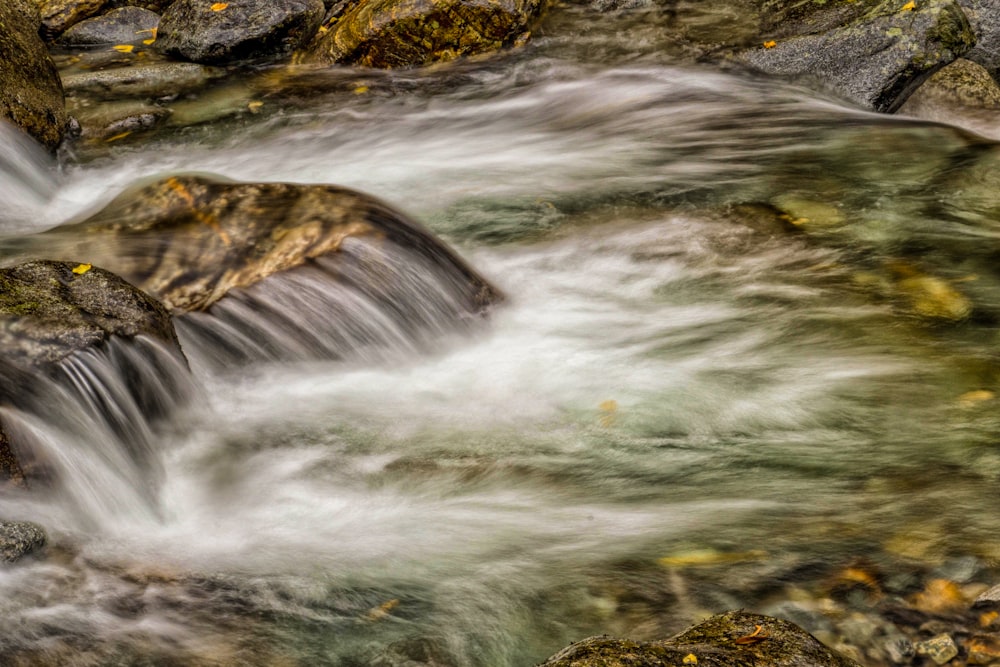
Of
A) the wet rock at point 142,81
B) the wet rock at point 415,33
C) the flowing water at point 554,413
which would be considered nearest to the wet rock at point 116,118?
the wet rock at point 142,81

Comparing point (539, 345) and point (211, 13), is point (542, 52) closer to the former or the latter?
point (211, 13)

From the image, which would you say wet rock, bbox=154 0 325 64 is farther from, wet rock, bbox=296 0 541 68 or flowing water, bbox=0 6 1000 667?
flowing water, bbox=0 6 1000 667

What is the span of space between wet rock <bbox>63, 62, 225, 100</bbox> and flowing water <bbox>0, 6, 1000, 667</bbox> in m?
0.96

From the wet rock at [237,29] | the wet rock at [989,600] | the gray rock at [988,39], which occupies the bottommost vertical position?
the wet rock at [989,600]

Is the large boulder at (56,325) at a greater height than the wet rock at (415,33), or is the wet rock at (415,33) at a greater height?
the wet rock at (415,33)

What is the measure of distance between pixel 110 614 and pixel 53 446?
915 millimetres

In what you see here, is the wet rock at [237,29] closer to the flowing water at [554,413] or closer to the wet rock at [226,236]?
the flowing water at [554,413]

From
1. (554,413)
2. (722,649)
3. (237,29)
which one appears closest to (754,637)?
(722,649)

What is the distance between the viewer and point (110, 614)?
3.51 m

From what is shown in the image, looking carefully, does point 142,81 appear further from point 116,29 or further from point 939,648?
point 939,648

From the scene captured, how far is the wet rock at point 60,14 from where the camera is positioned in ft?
32.9

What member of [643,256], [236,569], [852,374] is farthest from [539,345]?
[236,569]

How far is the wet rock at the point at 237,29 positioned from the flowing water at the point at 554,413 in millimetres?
1530

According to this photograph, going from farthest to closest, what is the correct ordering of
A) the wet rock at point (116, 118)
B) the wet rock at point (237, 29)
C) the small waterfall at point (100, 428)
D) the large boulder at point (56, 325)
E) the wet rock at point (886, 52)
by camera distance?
the wet rock at point (237, 29)
the wet rock at point (116, 118)
the wet rock at point (886, 52)
the large boulder at point (56, 325)
the small waterfall at point (100, 428)
